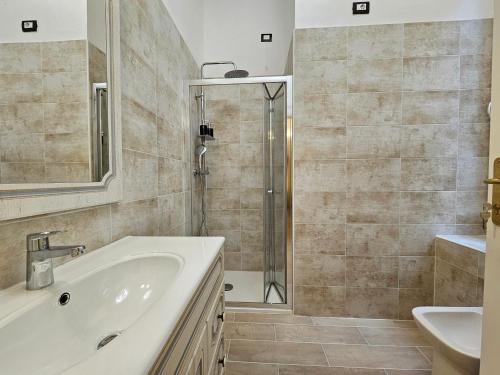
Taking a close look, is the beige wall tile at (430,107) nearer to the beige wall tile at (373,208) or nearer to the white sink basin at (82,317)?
the beige wall tile at (373,208)

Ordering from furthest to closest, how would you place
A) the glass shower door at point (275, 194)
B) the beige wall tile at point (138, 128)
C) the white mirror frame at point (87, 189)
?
the glass shower door at point (275, 194) → the beige wall tile at point (138, 128) → the white mirror frame at point (87, 189)

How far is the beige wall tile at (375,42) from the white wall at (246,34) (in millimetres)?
947

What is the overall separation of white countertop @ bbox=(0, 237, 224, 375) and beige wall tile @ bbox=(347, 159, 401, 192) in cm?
132

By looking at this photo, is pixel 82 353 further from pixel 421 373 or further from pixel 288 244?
pixel 421 373

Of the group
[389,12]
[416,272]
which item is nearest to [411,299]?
[416,272]

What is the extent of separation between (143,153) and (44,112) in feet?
1.89

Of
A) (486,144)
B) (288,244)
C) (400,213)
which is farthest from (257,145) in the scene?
(486,144)

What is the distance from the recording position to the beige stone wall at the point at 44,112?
0.61 metres

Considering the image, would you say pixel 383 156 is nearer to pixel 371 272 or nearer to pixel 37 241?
pixel 371 272

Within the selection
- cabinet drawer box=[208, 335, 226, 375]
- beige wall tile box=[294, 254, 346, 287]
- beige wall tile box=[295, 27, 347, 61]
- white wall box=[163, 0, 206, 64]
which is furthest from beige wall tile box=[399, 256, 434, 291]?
white wall box=[163, 0, 206, 64]

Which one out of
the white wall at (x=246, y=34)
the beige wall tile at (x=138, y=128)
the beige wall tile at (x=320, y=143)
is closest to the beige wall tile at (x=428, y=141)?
the beige wall tile at (x=320, y=143)

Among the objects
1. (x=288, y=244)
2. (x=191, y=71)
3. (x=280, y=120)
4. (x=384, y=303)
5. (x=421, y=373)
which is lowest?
(x=421, y=373)

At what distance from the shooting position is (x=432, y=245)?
73.1 inches

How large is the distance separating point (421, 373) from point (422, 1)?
2475mm
